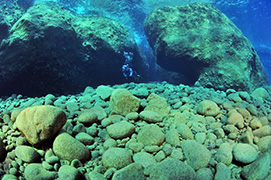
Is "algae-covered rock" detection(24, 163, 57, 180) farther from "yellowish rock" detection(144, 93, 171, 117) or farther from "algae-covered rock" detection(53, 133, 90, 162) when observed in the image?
"yellowish rock" detection(144, 93, 171, 117)

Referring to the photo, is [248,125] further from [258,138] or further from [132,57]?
[132,57]

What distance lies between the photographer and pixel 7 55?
15.8 feet

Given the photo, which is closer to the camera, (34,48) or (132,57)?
(34,48)

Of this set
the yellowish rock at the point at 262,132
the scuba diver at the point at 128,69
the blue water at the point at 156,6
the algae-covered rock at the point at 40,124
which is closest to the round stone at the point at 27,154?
the algae-covered rock at the point at 40,124

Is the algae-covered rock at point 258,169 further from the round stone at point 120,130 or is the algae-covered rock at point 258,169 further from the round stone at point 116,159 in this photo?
the round stone at point 120,130

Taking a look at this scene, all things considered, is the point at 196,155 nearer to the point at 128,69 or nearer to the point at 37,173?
the point at 37,173

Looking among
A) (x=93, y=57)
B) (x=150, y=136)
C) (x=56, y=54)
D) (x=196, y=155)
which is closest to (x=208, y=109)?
(x=196, y=155)

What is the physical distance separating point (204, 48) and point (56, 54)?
577 centimetres

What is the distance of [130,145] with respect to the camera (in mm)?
2172

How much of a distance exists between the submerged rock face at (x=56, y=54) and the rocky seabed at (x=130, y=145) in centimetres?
277

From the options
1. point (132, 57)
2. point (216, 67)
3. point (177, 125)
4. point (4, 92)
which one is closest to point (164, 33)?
point (132, 57)

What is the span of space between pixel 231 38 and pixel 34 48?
7.49 meters

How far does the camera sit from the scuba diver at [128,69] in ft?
25.4

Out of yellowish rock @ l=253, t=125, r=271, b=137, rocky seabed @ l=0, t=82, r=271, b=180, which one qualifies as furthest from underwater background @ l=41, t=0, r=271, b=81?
yellowish rock @ l=253, t=125, r=271, b=137
